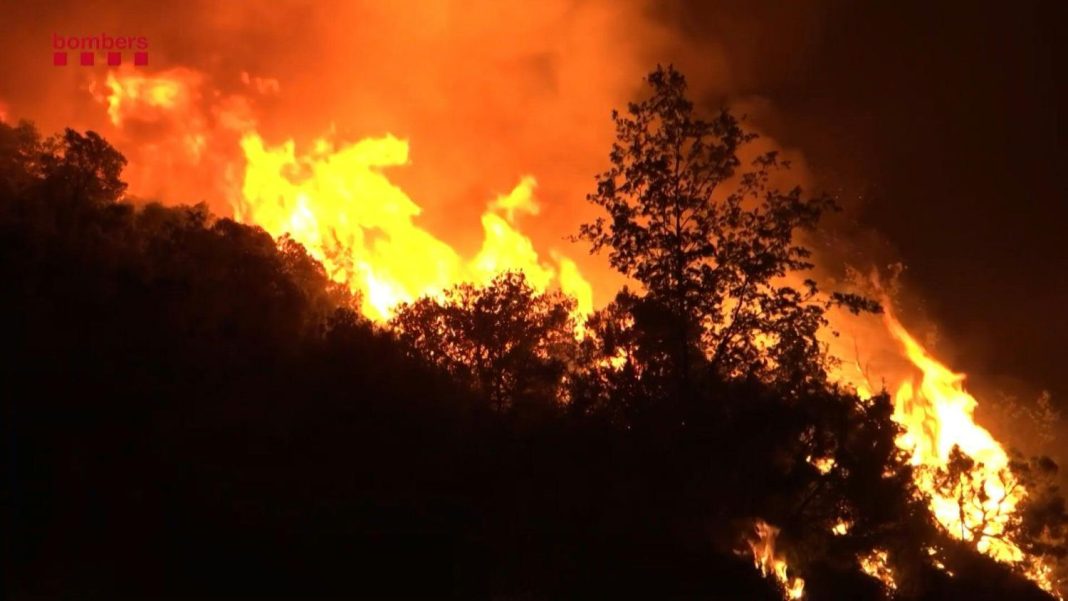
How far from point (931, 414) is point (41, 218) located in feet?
156

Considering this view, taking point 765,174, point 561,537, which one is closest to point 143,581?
point 561,537

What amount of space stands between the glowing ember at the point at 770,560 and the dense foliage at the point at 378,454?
0.52 m

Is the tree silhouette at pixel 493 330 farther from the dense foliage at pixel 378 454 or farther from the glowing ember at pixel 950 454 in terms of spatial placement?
the glowing ember at pixel 950 454

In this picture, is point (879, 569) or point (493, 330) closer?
point (879, 569)

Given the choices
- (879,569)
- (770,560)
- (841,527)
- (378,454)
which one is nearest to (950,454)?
(879,569)

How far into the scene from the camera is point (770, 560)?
23.5 m

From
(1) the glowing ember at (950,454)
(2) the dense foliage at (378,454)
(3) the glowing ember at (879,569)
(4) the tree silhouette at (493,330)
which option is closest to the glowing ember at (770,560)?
(2) the dense foliage at (378,454)

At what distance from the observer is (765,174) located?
21625 mm

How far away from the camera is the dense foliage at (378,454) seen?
62.0 ft

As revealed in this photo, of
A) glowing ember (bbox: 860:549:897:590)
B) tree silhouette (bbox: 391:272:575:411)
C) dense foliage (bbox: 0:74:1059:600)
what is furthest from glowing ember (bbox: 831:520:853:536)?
tree silhouette (bbox: 391:272:575:411)

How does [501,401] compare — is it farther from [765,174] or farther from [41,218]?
[41,218]

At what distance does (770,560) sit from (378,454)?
532 inches

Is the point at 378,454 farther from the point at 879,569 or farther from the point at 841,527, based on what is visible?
the point at 879,569

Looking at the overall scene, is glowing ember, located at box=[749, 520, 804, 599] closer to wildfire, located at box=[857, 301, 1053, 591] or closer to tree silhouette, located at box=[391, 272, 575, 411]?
wildfire, located at box=[857, 301, 1053, 591]
